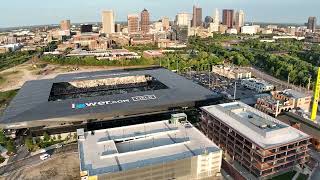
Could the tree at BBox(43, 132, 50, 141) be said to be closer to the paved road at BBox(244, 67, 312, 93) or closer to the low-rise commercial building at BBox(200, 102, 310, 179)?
the low-rise commercial building at BBox(200, 102, 310, 179)

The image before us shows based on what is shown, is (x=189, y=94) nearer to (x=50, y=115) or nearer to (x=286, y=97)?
(x=286, y=97)

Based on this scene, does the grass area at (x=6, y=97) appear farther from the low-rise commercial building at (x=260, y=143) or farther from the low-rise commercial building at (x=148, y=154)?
the low-rise commercial building at (x=260, y=143)

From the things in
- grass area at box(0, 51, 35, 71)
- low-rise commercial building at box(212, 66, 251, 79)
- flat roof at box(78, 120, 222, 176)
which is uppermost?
grass area at box(0, 51, 35, 71)

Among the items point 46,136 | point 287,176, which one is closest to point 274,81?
point 287,176

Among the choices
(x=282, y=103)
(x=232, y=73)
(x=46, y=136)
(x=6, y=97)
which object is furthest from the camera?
(x=232, y=73)

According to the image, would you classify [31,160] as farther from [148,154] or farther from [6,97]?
[6,97]

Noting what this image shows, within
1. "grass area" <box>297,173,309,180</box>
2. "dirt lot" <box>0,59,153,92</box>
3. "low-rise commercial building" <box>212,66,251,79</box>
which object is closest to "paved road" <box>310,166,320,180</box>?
"grass area" <box>297,173,309,180</box>
